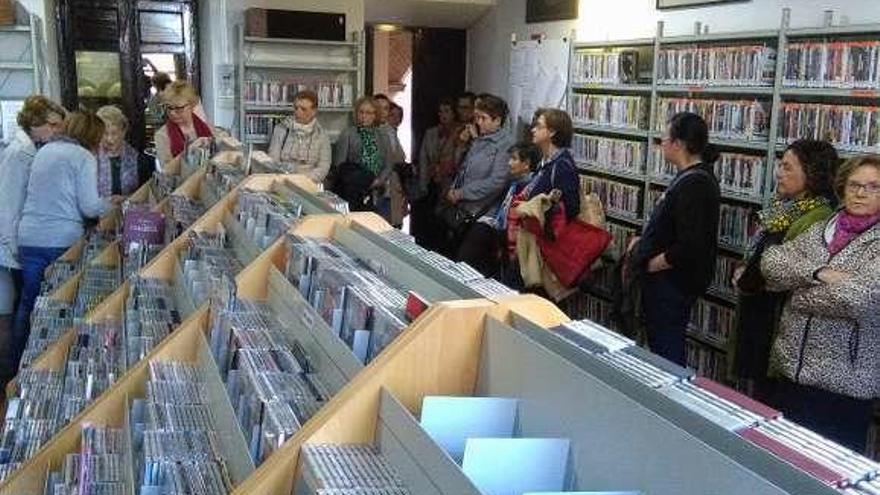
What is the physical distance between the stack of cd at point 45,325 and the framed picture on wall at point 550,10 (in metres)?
4.17

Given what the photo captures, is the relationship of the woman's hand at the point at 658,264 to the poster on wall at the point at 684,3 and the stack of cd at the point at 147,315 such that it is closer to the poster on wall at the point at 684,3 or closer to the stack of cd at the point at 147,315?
the poster on wall at the point at 684,3

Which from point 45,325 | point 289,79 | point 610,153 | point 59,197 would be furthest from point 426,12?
point 45,325

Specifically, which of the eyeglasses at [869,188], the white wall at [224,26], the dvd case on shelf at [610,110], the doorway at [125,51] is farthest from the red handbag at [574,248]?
the doorway at [125,51]

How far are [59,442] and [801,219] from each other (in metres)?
2.71

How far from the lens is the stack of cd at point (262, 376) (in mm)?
1555

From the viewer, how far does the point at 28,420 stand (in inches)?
95.8

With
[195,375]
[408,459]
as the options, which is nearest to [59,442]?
[195,375]

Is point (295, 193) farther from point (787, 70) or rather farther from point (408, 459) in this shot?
point (787, 70)

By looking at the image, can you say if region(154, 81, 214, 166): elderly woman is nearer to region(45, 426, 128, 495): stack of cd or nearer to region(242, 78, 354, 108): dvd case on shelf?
region(242, 78, 354, 108): dvd case on shelf

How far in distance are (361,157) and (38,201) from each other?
2.69m

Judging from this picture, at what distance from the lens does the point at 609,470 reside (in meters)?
1.10

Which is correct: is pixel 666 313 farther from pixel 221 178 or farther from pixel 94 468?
pixel 94 468

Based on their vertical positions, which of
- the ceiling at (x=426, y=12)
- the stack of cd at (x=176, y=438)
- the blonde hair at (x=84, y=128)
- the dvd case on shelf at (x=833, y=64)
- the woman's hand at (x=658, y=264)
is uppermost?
the ceiling at (x=426, y=12)

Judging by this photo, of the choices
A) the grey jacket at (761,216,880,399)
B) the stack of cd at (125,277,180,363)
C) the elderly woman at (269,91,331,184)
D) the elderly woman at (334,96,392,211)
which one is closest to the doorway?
the elderly woman at (269,91,331,184)
